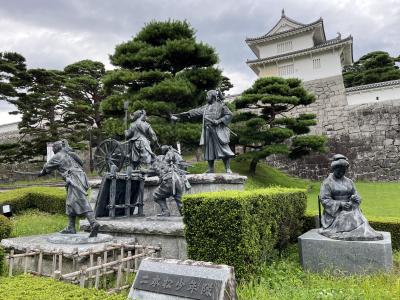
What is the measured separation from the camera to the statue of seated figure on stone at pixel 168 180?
6945 millimetres

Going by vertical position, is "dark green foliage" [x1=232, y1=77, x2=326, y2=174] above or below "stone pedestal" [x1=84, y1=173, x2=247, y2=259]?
above

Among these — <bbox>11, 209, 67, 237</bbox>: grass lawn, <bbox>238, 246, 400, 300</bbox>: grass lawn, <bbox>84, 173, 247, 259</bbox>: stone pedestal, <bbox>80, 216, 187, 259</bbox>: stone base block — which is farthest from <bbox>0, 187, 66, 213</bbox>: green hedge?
<bbox>238, 246, 400, 300</bbox>: grass lawn

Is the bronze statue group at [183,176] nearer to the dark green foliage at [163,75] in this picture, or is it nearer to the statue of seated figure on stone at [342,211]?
the statue of seated figure on stone at [342,211]

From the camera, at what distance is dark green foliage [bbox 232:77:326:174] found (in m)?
15.2

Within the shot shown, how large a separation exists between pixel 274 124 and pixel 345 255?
12.2m

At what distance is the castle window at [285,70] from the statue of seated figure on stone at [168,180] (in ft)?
60.0

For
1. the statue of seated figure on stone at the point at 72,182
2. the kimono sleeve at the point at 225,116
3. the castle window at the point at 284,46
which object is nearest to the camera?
the statue of seated figure on stone at the point at 72,182

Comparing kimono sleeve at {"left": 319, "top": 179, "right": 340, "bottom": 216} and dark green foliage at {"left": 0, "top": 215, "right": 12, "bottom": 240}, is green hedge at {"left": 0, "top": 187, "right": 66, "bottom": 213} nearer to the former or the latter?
dark green foliage at {"left": 0, "top": 215, "right": 12, "bottom": 240}

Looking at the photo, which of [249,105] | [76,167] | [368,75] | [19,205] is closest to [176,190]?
[76,167]

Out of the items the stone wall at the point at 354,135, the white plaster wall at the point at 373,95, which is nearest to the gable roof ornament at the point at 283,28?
the stone wall at the point at 354,135

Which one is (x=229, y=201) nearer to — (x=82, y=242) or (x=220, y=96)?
(x=82, y=242)

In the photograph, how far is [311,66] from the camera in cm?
2303

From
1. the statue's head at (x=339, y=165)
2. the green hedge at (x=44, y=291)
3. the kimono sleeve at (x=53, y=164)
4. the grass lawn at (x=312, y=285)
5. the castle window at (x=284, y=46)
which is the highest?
the castle window at (x=284, y=46)

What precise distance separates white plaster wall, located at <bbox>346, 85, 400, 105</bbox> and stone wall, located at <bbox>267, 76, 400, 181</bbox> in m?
0.33
